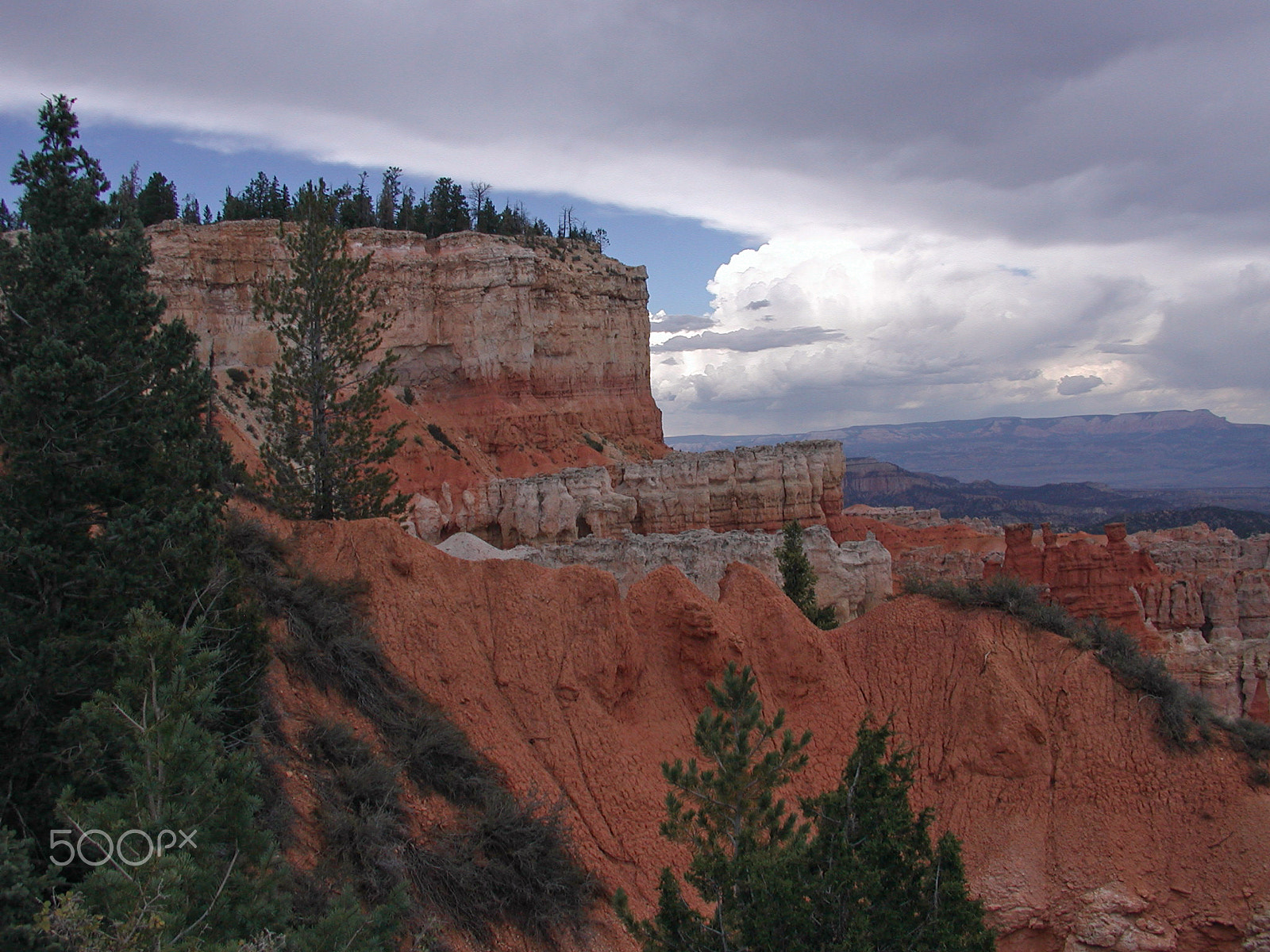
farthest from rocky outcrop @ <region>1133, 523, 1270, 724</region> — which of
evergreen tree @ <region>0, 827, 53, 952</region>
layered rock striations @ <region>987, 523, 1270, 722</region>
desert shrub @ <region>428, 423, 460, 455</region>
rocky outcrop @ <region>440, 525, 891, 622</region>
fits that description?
desert shrub @ <region>428, 423, 460, 455</region>

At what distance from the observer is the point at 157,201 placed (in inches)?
2120

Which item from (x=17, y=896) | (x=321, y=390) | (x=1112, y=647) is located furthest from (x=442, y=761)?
(x=321, y=390)

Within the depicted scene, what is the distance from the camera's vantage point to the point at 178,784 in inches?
284

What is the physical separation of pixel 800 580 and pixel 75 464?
20.4m

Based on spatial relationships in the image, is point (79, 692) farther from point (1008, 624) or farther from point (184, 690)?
point (1008, 624)

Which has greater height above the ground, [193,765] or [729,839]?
[193,765]

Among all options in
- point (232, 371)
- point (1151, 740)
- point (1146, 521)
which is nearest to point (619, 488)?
point (232, 371)

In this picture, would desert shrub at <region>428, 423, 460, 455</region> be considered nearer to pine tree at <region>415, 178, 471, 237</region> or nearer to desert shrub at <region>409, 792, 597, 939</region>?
pine tree at <region>415, 178, 471, 237</region>

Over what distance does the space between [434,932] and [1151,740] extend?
12297 mm

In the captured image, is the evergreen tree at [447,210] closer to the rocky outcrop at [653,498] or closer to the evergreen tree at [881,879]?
the rocky outcrop at [653,498]

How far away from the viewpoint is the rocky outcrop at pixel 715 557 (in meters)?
26.4

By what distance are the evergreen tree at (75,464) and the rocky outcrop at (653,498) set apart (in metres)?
30.5

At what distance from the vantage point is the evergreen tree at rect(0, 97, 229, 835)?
8828 millimetres

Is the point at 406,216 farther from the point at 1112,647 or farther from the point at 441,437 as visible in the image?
the point at 1112,647
